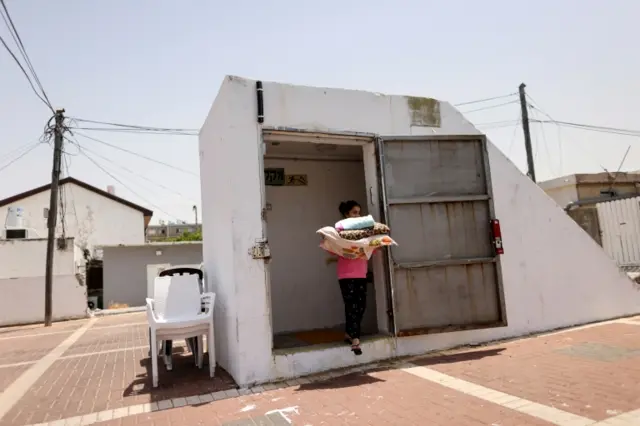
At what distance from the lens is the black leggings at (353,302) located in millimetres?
4629

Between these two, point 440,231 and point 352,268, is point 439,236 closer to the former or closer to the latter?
point 440,231

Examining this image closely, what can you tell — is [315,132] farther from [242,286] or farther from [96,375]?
[96,375]

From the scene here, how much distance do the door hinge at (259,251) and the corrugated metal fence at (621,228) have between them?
1017cm

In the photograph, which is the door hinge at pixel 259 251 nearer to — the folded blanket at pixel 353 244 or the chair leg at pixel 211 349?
the folded blanket at pixel 353 244

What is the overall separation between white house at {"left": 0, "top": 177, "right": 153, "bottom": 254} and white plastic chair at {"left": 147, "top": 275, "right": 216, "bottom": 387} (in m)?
22.7

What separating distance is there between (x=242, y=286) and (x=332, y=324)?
2968 mm

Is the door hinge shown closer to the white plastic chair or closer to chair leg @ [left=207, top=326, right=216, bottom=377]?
the white plastic chair

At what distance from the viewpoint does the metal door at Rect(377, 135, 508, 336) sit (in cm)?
484

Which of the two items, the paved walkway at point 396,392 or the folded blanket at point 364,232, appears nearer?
the paved walkway at point 396,392

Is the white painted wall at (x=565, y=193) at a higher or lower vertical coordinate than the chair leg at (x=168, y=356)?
higher

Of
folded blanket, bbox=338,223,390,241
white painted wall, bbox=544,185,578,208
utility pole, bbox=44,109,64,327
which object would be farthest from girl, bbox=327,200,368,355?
white painted wall, bbox=544,185,578,208

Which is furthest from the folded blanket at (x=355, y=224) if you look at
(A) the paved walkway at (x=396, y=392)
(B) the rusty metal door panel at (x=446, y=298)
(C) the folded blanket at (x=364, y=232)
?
(A) the paved walkway at (x=396, y=392)

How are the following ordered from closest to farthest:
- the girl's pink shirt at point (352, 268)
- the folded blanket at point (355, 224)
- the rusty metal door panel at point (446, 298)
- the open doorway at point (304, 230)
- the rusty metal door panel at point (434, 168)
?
the folded blanket at point (355, 224)
the girl's pink shirt at point (352, 268)
the rusty metal door panel at point (446, 298)
the rusty metal door panel at point (434, 168)
the open doorway at point (304, 230)

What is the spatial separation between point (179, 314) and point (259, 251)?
48.2 inches
